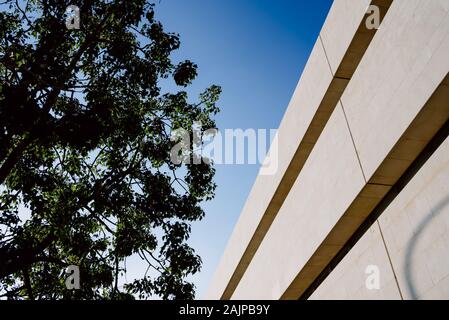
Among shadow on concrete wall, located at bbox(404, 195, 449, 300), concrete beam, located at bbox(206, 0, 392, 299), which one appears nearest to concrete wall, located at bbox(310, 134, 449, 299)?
shadow on concrete wall, located at bbox(404, 195, 449, 300)

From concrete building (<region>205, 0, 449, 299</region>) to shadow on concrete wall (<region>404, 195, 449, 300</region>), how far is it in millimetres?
14

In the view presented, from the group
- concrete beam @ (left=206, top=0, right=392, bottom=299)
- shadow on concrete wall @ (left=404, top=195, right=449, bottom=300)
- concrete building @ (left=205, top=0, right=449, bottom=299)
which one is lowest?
shadow on concrete wall @ (left=404, top=195, right=449, bottom=300)

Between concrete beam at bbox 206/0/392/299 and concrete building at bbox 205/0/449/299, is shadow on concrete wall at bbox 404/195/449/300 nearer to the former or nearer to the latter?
concrete building at bbox 205/0/449/299

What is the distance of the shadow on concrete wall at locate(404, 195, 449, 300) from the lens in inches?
163

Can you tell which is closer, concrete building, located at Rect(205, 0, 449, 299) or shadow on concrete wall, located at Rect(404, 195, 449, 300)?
shadow on concrete wall, located at Rect(404, 195, 449, 300)

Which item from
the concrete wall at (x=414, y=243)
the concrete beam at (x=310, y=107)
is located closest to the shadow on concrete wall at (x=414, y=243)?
the concrete wall at (x=414, y=243)

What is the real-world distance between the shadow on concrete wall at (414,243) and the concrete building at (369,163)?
0.5 inches

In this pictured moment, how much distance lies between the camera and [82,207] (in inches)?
312

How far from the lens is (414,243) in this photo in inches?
175

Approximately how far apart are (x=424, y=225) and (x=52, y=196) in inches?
312

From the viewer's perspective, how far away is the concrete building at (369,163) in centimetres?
426

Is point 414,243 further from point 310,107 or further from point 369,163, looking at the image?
point 310,107

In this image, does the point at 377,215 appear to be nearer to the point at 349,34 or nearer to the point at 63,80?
the point at 349,34

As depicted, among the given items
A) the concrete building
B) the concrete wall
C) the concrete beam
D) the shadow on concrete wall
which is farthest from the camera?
the concrete beam
